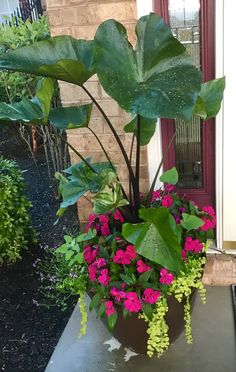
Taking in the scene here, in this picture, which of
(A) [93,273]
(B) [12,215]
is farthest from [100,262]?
(B) [12,215]

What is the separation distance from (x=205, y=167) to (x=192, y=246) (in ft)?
2.11

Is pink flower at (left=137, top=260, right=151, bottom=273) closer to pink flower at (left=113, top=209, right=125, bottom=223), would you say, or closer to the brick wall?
pink flower at (left=113, top=209, right=125, bottom=223)

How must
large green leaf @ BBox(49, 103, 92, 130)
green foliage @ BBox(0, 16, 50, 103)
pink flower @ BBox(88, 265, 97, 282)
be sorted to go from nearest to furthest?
pink flower @ BBox(88, 265, 97, 282), large green leaf @ BBox(49, 103, 92, 130), green foliage @ BBox(0, 16, 50, 103)

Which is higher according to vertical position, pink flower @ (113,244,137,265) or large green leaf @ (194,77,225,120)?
large green leaf @ (194,77,225,120)

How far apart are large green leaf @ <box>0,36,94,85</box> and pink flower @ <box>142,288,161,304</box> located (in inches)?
36.4

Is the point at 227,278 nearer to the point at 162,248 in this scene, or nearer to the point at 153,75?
the point at 162,248

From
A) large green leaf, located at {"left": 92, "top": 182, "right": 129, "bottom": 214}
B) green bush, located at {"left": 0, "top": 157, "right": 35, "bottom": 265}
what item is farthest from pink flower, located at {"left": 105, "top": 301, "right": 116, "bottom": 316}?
green bush, located at {"left": 0, "top": 157, "right": 35, "bottom": 265}

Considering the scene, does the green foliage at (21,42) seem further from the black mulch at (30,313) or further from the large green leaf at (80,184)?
the large green leaf at (80,184)

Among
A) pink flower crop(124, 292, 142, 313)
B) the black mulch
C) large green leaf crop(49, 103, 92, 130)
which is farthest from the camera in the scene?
the black mulch

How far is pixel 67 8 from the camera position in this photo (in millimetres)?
2141

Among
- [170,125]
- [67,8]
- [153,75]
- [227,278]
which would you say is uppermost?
[67,8]

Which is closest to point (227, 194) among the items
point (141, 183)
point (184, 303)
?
point (141, 183)

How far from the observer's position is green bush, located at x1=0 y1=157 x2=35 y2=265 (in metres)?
2.84

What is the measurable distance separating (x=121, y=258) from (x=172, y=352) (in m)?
0.67
